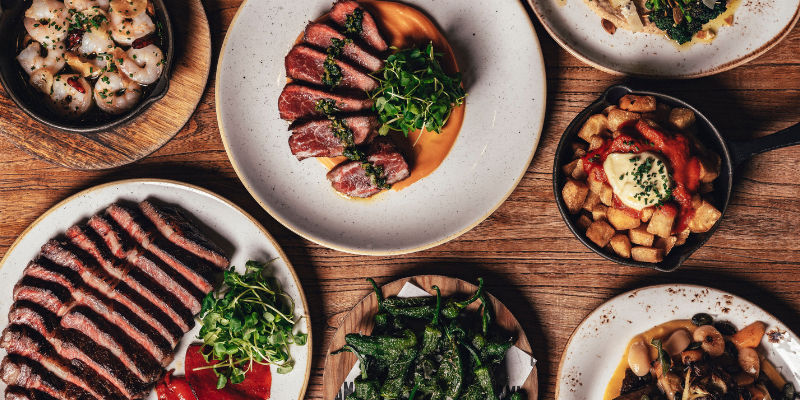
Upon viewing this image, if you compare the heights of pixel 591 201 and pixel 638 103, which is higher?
pixel 638 103

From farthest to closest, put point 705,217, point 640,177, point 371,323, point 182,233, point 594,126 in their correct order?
point 371,323 → point 182,233 → point 594,126 → point 705,217 → point 640,177

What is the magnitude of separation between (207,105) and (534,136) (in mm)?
2315

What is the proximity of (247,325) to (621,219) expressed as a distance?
8.13ft

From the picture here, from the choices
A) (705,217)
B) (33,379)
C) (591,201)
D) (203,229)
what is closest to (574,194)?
(591,201)

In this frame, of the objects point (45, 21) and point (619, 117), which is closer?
point (619, 117)

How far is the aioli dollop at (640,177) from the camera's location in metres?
2.66

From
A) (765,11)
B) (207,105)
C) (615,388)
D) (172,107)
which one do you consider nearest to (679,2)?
(765,11)

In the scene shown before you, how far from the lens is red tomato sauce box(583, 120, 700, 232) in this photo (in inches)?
106

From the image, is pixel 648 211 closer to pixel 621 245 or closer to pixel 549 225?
pixel 621 245

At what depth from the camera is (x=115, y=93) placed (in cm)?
309

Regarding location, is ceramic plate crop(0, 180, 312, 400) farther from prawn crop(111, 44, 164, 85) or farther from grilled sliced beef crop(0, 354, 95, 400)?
prawn crop(111, 44, 164, 85)

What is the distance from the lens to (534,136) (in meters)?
3.14

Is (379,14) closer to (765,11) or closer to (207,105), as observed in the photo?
(207,105)

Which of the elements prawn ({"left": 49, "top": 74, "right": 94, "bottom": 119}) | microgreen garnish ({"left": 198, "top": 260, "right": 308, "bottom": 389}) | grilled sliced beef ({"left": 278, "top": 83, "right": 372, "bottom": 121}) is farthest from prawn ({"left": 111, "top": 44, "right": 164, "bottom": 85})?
microgreen garnish ({"left": 198, "top": 260, "right": 308, "bottom": 389})
